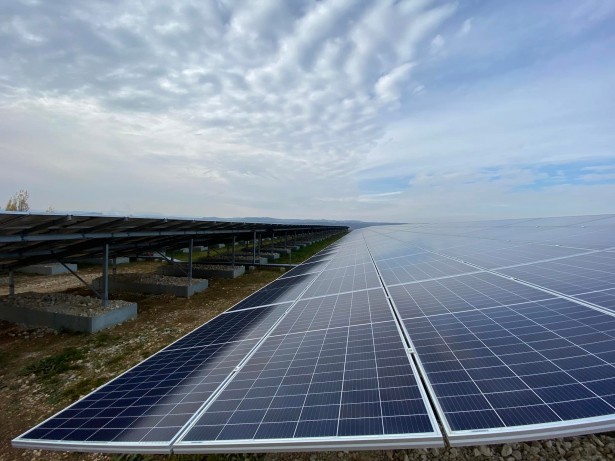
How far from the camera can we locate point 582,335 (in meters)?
3.97

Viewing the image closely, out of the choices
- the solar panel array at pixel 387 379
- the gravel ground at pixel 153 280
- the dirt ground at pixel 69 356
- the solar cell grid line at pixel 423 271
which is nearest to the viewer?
the solar panel array at pixel 387 379

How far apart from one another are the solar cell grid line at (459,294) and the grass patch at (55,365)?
10894mm

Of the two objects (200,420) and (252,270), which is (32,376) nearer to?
(200,420)

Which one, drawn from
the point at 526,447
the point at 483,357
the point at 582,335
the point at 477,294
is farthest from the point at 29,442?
the point at 477,294

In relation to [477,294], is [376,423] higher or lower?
lower

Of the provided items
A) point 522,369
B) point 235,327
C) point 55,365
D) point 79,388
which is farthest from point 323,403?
point 55,365

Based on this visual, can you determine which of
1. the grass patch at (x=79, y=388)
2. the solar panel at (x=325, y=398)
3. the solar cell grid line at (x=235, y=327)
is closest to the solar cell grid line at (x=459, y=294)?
the solar panel at (x=325, y=398)

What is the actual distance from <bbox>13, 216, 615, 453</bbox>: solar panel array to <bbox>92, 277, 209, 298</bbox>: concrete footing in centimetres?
1331

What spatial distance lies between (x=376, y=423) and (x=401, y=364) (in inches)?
46.8

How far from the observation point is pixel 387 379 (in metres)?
3.82

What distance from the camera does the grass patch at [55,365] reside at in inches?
379

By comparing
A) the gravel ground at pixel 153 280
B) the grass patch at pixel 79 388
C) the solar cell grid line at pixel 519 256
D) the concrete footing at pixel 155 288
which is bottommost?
the grass patch at pixel 79 388

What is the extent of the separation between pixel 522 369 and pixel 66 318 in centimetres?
1664

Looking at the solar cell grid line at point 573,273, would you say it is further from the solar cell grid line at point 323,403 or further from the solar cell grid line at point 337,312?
the solar cell grid line at point 323,403
